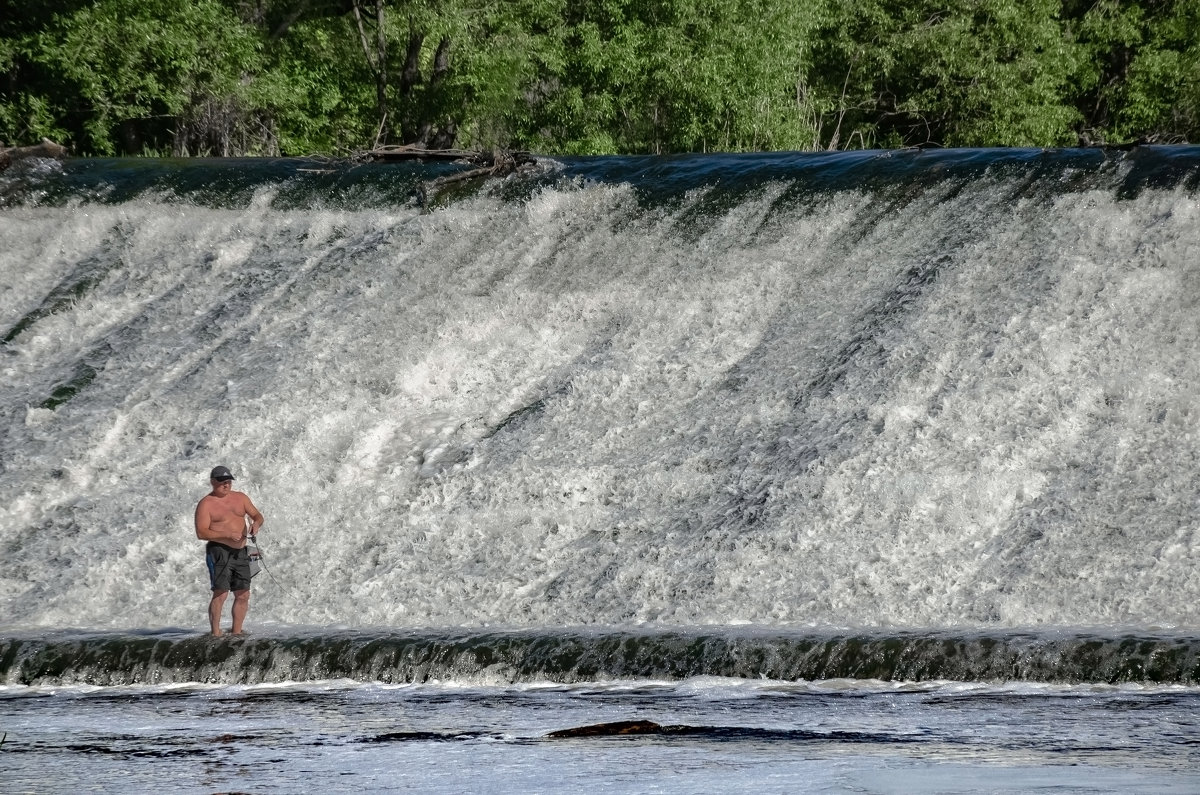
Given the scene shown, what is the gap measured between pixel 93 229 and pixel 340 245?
3.42m

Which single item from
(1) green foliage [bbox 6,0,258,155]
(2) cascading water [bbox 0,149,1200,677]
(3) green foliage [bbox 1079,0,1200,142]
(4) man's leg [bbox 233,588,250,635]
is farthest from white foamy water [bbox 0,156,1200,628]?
(3) green foliage [bbox 1079,0,1200,142]

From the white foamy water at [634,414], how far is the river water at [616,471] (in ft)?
0.14

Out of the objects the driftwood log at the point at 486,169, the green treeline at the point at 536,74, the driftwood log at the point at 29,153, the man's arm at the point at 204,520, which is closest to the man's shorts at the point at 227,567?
the man's arm at the point at 204,520

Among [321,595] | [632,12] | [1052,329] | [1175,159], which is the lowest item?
[321,595]

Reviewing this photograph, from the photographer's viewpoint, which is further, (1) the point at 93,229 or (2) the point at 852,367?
(1) the point at 93,229

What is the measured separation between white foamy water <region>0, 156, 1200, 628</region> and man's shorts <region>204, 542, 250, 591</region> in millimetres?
1532

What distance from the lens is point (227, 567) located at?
1213 cm

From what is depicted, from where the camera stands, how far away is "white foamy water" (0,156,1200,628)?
13.4 meters

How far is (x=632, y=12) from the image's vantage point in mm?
31625

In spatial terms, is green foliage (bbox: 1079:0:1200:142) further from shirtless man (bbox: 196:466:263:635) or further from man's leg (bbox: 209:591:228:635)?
man's leg (bbox: 209:591:228:635)

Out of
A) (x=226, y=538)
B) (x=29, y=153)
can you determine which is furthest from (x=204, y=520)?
(x=29, y=153)

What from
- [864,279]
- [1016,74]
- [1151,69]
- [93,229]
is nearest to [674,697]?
[864,279]

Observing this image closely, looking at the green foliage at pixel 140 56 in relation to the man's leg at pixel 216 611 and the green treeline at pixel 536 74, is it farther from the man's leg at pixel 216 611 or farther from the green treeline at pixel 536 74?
the man's leg at pixel 216 611

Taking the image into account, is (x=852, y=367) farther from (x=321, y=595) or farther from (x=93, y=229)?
(x=93, y=229)
